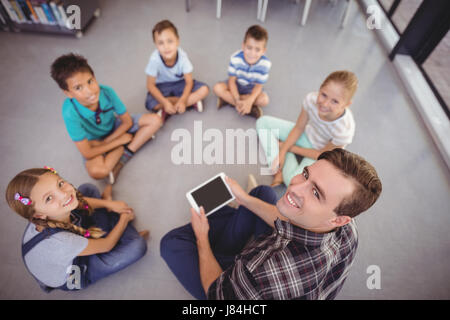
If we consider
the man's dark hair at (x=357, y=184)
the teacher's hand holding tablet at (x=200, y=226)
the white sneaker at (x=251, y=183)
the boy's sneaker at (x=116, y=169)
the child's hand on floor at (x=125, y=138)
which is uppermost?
the man's dark hair at (x=357, y=184)

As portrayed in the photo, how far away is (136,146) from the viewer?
6.06 feet

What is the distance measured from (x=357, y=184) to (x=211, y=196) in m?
0.83

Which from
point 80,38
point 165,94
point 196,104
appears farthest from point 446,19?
point 80,38

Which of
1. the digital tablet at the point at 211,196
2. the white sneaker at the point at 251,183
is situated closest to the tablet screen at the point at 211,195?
the digital tablet at the point at 211,196

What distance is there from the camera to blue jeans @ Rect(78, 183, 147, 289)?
4.33 ft

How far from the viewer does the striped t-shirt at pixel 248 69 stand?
6.23 feet

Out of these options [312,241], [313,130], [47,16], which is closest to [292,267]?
[312,241]

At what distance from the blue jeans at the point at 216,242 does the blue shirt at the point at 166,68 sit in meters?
1.16

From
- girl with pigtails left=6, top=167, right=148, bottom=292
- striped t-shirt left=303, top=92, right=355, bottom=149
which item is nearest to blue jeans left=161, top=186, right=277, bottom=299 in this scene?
girl with pigtails left=6, top=167, right=148, bottom=292

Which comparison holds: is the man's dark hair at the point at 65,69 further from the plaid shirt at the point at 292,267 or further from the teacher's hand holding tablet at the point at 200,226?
the plaid shirt at the point at 292,267

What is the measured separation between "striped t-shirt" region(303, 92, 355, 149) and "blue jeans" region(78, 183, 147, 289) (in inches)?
50.8

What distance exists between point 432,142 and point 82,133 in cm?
268

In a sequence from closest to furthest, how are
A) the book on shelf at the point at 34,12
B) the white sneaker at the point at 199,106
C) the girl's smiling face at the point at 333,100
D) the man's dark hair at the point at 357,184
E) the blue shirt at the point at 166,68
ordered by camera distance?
the man's dark hair at the point at 357,184 → the girl's smiling face at the point at 333,100 → the blue shirt at the point at 166,68 → the white sneaker at the point at 199,106 → the book on shelf at the point at 34,12

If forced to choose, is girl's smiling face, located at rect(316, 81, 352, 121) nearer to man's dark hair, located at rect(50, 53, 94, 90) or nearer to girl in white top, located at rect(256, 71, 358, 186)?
girl in white top, located at rect(256, 71, 358, 186)
